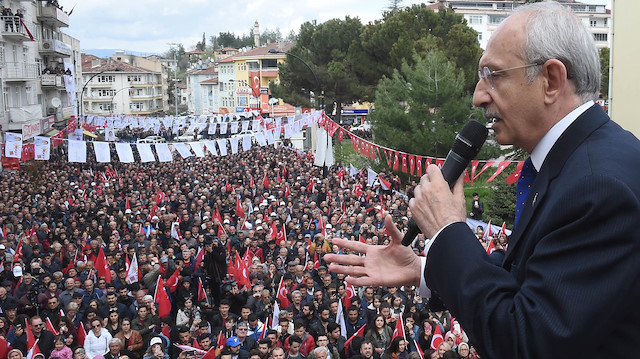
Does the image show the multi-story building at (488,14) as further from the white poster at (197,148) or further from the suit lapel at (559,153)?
the suit lapel at (559,153)

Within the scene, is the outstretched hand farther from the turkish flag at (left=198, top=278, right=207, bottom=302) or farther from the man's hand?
the turkish flag at (left=198, top=278, right=207, bottom=302)

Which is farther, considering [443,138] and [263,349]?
[443,138]

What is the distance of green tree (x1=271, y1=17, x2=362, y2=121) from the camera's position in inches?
1828

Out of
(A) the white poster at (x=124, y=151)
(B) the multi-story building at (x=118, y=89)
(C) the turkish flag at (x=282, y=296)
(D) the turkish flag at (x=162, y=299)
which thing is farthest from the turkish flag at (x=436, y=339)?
(B) the multi-story building at (x=118, y=89)

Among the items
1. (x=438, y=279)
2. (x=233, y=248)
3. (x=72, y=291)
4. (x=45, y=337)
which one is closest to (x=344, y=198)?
(x=233, y=248)

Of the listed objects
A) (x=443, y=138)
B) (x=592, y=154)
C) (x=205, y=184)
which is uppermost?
(x=592, y=154)

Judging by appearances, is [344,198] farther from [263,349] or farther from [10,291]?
[263,349]

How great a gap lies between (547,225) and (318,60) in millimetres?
48894

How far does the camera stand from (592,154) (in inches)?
59.6

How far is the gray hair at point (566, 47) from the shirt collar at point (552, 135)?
0.05 m

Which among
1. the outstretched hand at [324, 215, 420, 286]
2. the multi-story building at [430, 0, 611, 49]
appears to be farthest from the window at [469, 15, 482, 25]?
the outstretched hand at [324, 215, 420, 286]

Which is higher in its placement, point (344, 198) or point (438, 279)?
point (438, 279)

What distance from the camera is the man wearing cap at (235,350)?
7922 mm

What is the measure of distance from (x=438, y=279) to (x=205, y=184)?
23723mm
